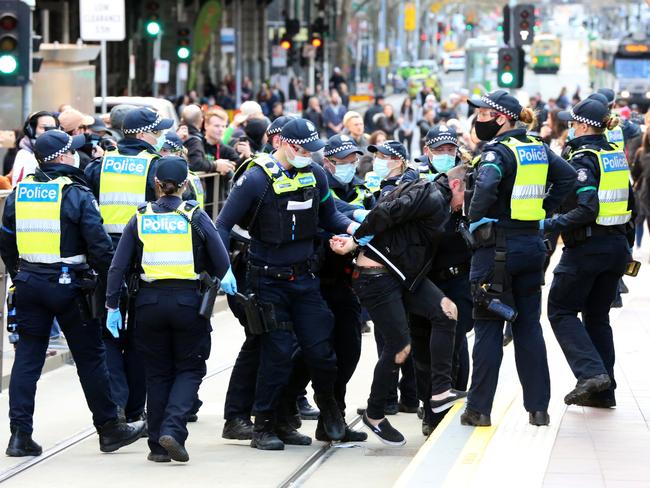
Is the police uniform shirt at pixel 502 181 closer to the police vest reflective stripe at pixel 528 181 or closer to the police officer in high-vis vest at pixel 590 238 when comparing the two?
the police vest reflective stripe at pixel 528 181

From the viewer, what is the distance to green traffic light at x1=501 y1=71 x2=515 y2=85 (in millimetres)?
27938

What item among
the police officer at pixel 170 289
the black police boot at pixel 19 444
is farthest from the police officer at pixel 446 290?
the black police boot at pixel 19 444

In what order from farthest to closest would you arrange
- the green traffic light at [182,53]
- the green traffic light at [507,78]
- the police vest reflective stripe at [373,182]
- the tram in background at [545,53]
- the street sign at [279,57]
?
the tram in background at [545,53], the street sign at [279,57], the green traffic light at [182,53], the green traffic light at [507,78], the police vest reflective stripe at [373,182]

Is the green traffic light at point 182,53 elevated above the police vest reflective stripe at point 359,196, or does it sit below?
above

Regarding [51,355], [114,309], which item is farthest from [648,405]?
[51,355]

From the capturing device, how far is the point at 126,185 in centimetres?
1029

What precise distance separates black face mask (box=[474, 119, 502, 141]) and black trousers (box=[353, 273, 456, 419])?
96cm

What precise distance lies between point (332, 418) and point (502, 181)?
6.13 ft

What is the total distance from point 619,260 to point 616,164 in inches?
24.2

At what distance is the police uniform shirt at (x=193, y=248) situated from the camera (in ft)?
30.5

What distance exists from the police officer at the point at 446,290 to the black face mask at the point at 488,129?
0.48 m

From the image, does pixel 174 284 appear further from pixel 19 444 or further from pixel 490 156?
pixel 490 156

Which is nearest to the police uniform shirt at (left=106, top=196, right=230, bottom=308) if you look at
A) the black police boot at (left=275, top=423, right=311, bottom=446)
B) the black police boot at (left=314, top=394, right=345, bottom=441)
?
the black police boot at (left=314, top=394, right=345, bottom=441)

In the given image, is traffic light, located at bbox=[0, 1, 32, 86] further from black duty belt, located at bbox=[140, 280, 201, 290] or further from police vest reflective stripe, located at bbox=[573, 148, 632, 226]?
police vest reflective stripe, located at bbox=[573, 148, 632, 226]
